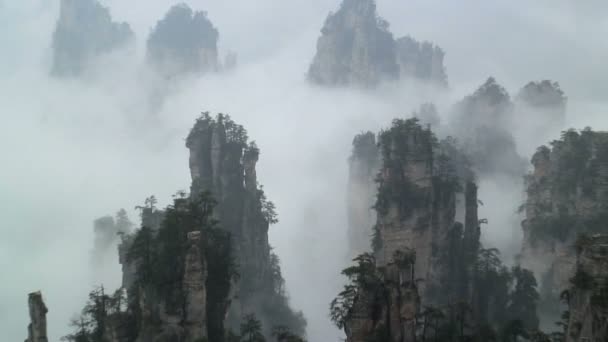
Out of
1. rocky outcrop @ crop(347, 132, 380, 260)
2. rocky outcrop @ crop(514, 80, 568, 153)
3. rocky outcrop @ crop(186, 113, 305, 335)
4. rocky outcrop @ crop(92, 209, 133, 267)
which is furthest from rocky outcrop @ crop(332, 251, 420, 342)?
rocky outcrop @ crop(514, 80, 568, 153)

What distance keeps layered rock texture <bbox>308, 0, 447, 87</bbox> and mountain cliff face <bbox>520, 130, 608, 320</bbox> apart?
243 ft

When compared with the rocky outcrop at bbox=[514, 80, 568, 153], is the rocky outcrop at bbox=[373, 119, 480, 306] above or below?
below

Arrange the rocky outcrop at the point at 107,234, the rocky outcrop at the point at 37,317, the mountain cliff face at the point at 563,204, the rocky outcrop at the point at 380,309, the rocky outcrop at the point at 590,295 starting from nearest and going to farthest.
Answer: the rocky outcrop at the point at 590,295
the rocky outcrop at the point at 380,309
the rocky outcrop at the point at 37,317
the mountain cliff face at the point at 563,204
the rocky outcrop at the point at 107,234

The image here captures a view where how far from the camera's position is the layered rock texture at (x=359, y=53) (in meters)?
139

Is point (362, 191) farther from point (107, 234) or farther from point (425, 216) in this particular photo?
point (107, 234)

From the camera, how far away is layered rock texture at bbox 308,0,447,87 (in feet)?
455

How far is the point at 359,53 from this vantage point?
139 m

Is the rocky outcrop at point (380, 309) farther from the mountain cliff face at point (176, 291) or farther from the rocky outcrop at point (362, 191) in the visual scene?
the rocky outcrop at point (362, 191)

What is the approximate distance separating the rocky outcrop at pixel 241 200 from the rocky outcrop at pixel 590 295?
40.8m

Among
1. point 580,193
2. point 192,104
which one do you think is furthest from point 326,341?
point 192,104

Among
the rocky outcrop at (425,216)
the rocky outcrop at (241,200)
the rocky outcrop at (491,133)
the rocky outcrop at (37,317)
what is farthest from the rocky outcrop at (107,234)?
the rocky outcrop at (491,133)

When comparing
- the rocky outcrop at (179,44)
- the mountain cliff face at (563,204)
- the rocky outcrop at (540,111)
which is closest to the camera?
the mountain cliff face at (563,204)

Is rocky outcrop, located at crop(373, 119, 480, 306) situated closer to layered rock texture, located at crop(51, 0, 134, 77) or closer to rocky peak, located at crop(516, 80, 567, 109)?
rocky peak, located at crop(516, 80, 567, 109)

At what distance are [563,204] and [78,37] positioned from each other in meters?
128
